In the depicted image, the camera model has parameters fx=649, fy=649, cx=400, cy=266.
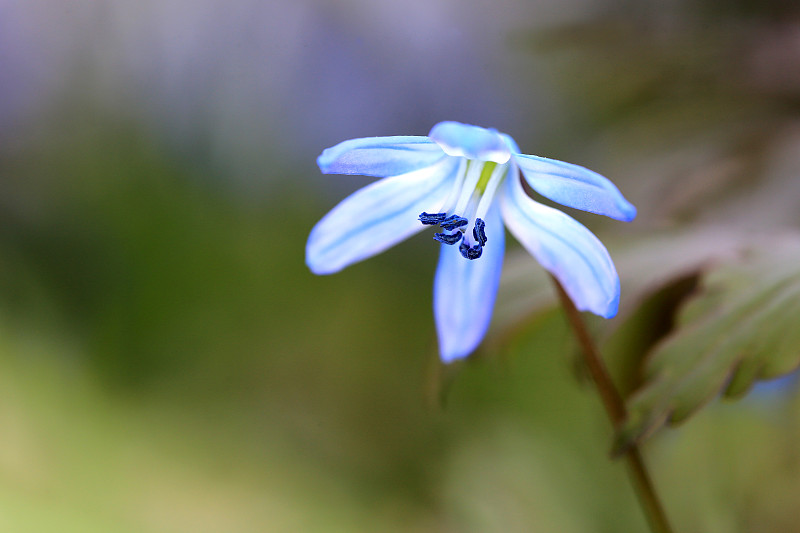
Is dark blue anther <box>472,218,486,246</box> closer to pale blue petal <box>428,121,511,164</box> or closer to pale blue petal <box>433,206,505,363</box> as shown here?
pale blue petal <box>433,206,505,363</box>

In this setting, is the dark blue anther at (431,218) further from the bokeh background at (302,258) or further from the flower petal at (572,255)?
the bokeh background at (302,258)

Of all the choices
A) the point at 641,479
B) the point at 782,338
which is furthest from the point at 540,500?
the point at 782,338

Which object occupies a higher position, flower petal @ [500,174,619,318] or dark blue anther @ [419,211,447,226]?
dark blue anther @ [419,211,447,226]

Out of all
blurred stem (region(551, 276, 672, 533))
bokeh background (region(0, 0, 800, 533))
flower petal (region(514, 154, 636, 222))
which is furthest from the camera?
bokeh background (region(0, 0, 800, 533))

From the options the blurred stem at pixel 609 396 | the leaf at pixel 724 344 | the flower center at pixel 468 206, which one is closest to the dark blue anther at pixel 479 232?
the flower center at pixel 468 206

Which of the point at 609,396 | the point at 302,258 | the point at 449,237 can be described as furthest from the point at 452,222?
the point at 302,258

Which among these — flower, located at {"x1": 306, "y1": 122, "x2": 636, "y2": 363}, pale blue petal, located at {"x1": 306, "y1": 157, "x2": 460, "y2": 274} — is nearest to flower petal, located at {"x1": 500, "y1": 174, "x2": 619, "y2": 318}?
flower, located at {"x1": 306, "y1": 122, "x2": 636, "y2": 363}

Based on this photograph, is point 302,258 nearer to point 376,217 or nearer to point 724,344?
point 376,217
